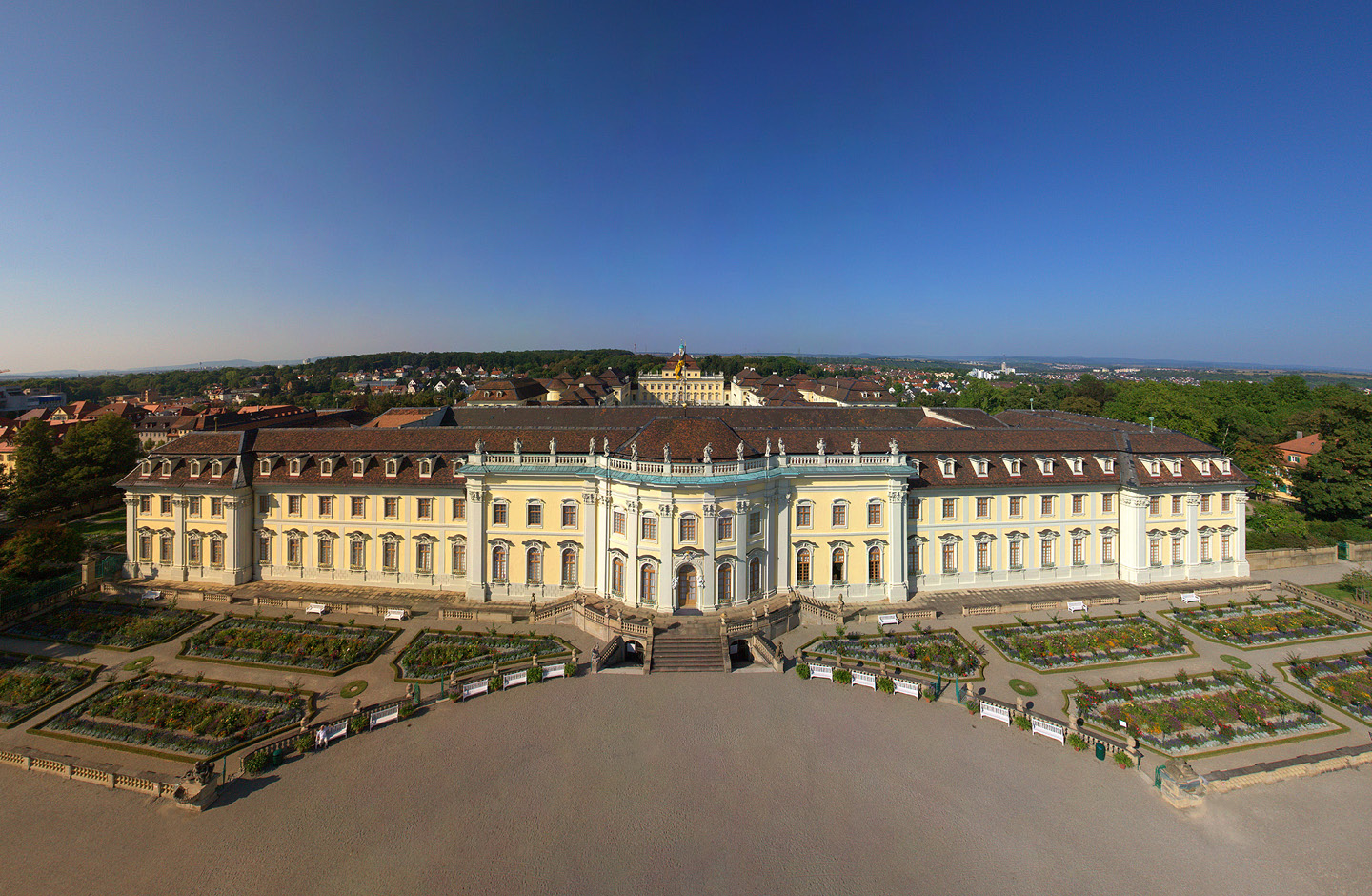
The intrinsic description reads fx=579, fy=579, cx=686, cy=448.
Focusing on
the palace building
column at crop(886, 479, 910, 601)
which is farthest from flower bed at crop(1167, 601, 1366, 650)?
column at crop(886, 479, 910, 601)

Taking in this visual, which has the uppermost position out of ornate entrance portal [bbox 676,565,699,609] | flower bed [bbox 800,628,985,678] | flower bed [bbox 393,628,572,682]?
ornate entrance portal [bbox 676,565,699,609]

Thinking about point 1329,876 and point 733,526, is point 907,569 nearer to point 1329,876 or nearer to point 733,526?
point 733,526

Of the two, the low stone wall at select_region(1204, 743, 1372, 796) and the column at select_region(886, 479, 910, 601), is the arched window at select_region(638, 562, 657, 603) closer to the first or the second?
the column at select_region(886, 479, 910, 601)

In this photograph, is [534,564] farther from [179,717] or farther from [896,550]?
[896,550]

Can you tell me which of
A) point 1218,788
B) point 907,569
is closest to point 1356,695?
point 1218,788

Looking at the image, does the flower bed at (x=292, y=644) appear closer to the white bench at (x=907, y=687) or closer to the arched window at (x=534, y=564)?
the arched window at (x=534, y=564)

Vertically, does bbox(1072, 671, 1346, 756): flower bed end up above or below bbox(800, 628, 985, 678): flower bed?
below
